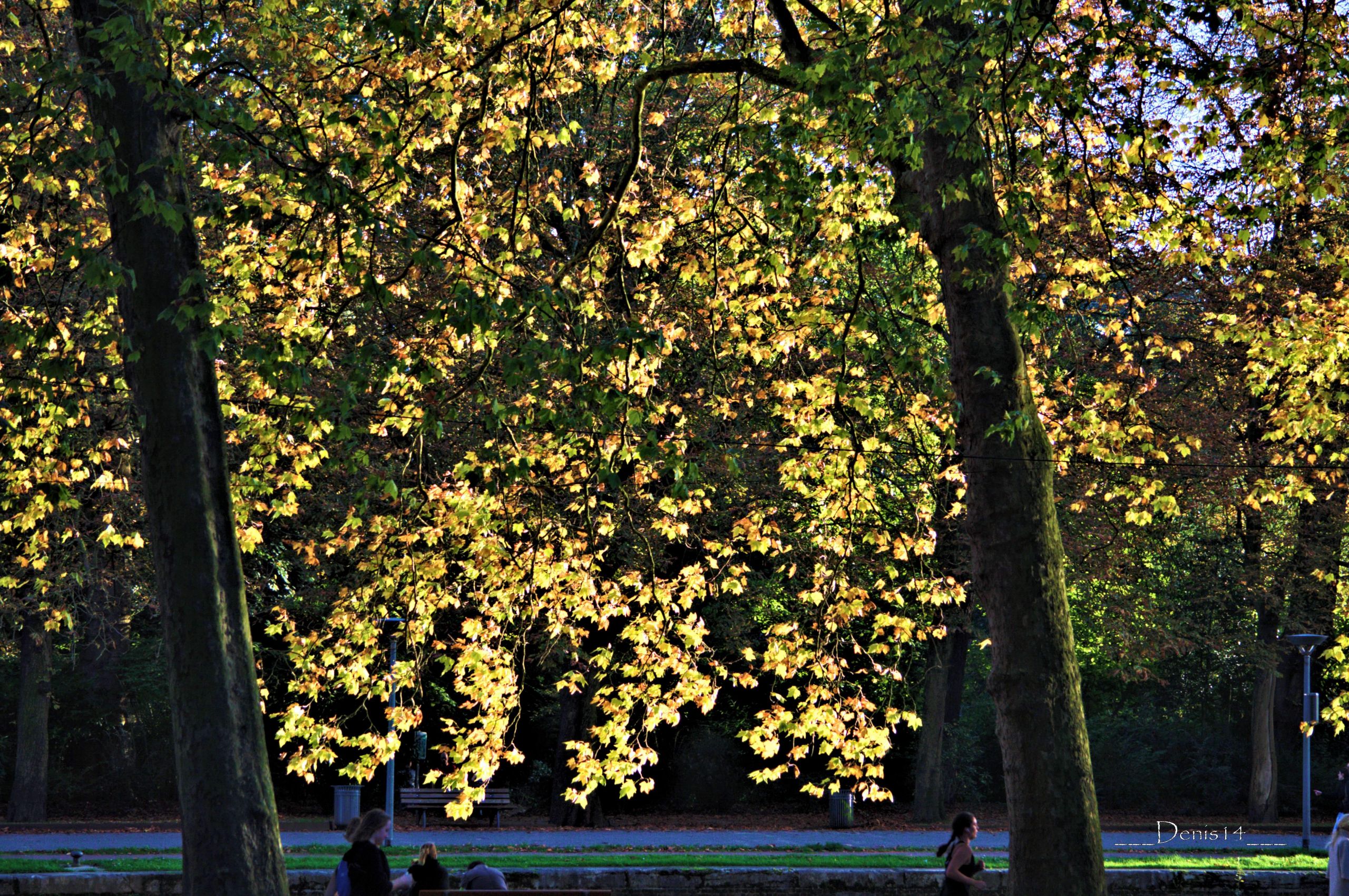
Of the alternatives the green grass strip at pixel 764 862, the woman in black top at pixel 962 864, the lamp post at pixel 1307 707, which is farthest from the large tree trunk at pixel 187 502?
the lamp post at pixel 1307 707

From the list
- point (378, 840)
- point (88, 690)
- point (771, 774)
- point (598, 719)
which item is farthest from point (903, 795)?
point (378, 840)

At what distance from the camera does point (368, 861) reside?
9242 millimetres

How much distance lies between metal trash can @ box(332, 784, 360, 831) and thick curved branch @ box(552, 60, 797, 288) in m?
15.5

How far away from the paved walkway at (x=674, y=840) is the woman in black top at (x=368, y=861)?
1028 cm

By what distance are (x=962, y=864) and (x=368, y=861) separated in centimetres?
516

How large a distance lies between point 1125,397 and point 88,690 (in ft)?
78.6

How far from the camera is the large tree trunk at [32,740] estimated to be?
84.6 feet

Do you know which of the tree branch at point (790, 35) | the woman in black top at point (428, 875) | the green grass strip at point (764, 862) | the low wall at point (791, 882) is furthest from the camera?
the green grass strip at point (764, 862)

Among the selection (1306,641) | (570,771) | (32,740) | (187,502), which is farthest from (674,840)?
(187,502)

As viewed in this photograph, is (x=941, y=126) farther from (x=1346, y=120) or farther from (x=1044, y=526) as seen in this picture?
(x=1346, y=120)

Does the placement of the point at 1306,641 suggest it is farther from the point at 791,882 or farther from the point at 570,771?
the point at 570,771

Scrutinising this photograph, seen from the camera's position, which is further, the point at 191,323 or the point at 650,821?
the point at 650,821

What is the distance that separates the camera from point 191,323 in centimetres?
834

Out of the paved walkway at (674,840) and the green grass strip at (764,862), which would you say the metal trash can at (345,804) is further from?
the green grass strip at (764,862)
